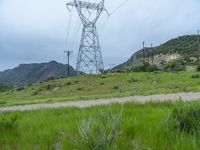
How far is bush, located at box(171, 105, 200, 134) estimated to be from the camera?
5.14 meters

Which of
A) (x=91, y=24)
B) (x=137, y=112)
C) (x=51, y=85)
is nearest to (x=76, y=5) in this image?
(x=91, y=24)

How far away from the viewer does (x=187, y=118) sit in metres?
5.32

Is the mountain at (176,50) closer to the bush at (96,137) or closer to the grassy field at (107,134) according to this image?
the grassy field at (107,134)

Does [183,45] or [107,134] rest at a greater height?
[183,45]

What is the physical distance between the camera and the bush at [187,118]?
5.14 meters

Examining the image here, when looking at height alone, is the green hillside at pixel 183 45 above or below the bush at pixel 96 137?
above

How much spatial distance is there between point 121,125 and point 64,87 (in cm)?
4557

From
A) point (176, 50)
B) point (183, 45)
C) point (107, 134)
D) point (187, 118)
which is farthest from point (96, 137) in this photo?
point (183, 45)

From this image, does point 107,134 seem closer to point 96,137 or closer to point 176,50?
point 96,137

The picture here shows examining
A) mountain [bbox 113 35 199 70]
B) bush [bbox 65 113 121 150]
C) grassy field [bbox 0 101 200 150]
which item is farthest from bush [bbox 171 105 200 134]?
mountain [bbox 113 35 199 70]

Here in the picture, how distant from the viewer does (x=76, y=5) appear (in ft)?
238

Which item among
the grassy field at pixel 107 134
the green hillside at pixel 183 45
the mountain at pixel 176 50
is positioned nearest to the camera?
A: the grassy field at pixel 107 134

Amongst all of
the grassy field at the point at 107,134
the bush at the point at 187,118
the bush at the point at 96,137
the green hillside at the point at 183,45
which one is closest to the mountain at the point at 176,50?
the green hillside at the point at 183,45

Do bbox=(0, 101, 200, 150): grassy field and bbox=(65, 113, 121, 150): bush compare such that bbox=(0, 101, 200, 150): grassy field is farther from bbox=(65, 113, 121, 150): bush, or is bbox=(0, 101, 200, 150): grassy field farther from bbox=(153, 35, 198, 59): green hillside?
bbox=(153, 35, 198, 59): green hillside
